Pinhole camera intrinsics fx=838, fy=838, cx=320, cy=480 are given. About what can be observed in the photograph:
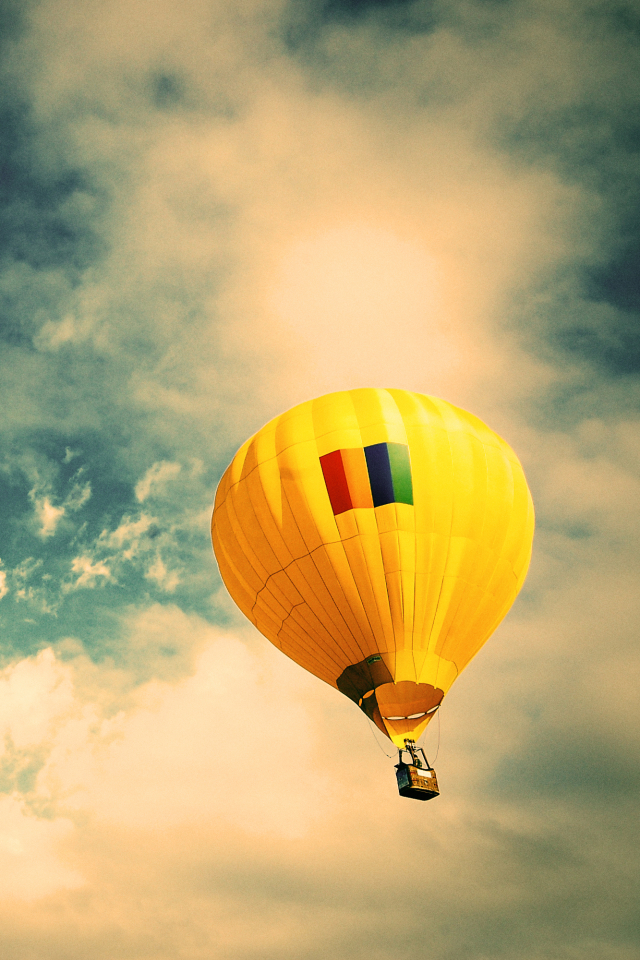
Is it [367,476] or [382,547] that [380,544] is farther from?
[367,476]

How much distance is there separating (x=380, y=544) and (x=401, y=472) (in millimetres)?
1903

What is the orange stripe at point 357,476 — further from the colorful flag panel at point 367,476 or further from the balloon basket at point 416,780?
the balloon basket at point 416,780

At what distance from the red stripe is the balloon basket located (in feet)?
20.5

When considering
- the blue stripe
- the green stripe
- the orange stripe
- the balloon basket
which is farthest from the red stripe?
the balloon basket

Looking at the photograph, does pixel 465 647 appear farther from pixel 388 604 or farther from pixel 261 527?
pixel 261 527

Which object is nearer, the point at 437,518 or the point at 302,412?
the point at 437,518

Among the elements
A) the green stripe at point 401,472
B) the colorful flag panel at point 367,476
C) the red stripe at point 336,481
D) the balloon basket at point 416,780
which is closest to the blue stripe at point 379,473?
the colorful flag panel at point 367,476

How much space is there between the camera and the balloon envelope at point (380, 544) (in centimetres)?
2044

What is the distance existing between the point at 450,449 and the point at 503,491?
184 centimetres

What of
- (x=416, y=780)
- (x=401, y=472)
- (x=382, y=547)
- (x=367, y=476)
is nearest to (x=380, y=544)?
(x=382, y=547)

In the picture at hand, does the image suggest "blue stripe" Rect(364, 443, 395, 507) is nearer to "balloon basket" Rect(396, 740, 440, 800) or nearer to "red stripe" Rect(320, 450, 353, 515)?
"red stripe" Rect(320, 450, 353, 515)

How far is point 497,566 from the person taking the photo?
2161 centimetres

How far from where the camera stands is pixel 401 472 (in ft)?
68.7

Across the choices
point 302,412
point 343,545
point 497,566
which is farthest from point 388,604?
point 302,412
